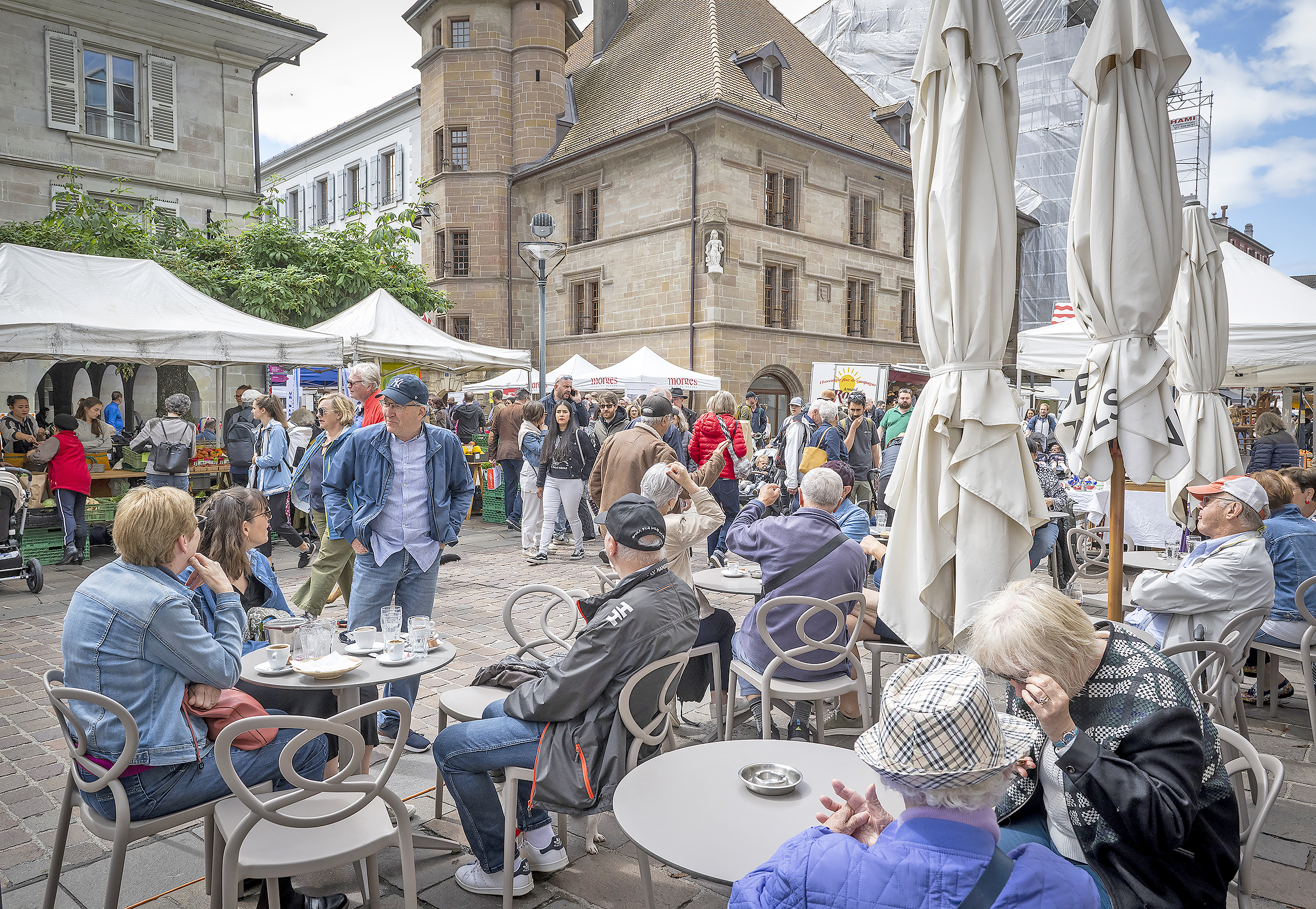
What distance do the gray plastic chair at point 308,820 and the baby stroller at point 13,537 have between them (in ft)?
22.5

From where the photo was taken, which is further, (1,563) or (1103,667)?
(1,563)

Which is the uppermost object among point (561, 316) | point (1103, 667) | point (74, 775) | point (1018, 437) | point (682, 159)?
point (682, 159)

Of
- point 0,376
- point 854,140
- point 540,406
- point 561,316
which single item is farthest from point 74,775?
point 854,140

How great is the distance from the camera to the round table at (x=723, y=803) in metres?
2.04

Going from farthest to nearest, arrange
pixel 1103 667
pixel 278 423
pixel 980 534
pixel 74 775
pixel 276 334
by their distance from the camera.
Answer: pixel 276 334 → pixel 278 423 → pixel 980 534 → pixel 74 775 → pixel 1103 667

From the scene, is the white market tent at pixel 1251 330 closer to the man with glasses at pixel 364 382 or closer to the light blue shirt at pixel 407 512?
the light blue shirt at pixel 407 512

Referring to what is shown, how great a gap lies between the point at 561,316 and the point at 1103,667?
2870cm

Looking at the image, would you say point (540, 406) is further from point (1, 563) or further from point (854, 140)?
point (854, 140)

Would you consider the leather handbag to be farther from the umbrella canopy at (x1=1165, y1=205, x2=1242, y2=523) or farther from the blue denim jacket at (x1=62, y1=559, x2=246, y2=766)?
the umbrella canopy at (x1=1165, y1=205, x2=1242, y2=523)

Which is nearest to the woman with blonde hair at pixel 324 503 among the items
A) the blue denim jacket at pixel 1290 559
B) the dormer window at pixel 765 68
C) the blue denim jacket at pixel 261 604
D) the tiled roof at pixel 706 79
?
the blue denim jacket at pixel 261 604

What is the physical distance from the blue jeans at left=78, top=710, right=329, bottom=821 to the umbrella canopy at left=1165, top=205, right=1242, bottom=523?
5842 mm

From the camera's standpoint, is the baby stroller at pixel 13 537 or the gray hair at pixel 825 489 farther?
the baby stroller at pixel 13 537

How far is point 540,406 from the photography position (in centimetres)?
1062

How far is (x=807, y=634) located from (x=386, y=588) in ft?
7.81
